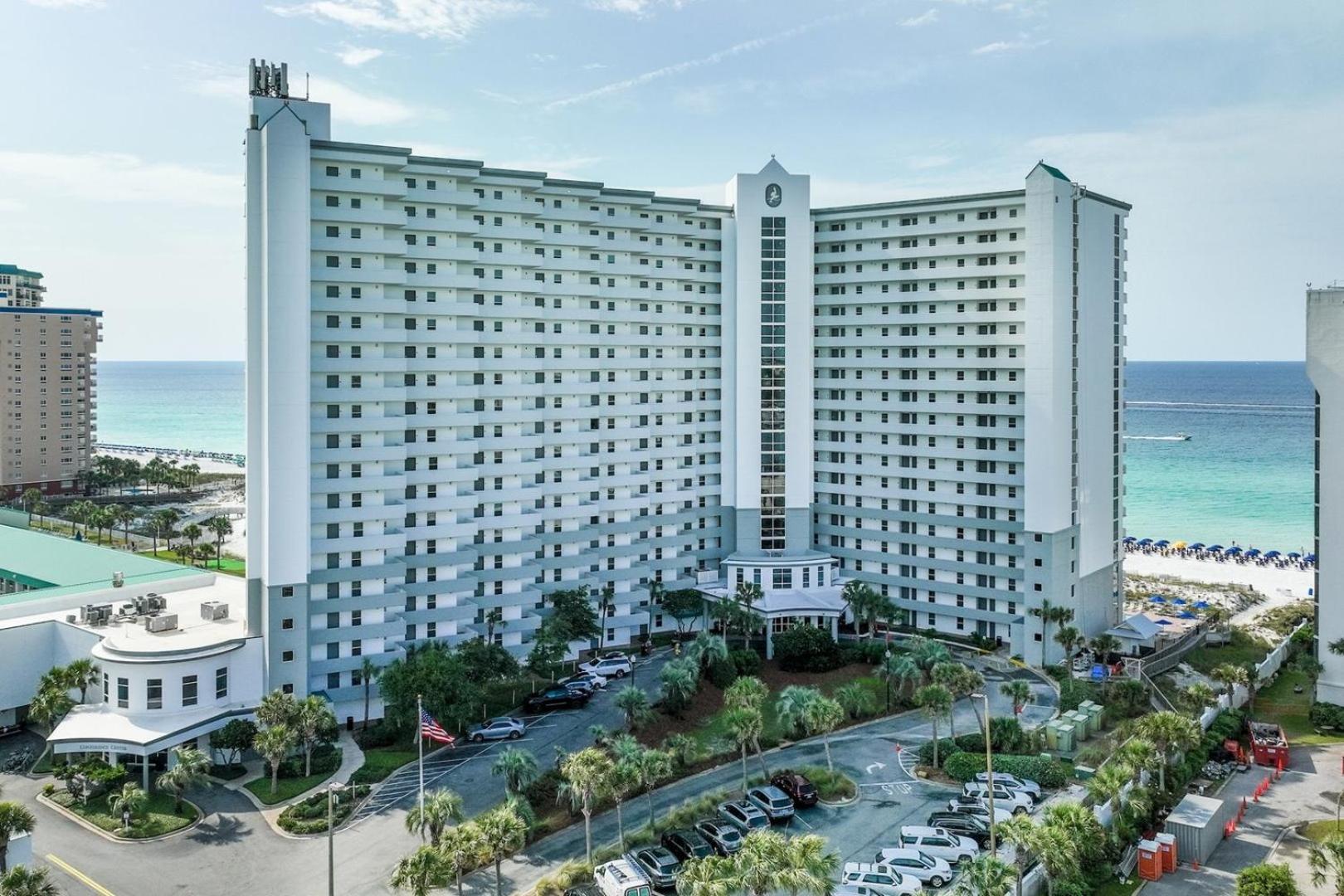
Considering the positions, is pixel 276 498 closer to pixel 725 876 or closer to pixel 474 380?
pixel 474 380

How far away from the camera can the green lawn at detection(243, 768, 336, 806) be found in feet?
153

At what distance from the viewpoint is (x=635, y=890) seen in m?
36.3

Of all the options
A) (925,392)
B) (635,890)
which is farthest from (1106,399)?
(635,890)

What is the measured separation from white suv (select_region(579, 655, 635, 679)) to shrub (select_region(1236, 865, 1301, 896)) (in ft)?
133

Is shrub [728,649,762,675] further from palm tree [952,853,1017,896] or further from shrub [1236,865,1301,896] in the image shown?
shrub [1236,865,1301,896]

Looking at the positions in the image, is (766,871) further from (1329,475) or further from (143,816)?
(1329,475)

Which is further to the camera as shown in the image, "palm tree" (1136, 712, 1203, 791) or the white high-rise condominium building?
the white high-rise condominium building

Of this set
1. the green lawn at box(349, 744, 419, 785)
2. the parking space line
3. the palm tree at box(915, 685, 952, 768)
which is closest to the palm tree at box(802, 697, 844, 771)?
the palm tree at box(915, 685, 952, 768)

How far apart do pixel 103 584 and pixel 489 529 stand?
26.9 m

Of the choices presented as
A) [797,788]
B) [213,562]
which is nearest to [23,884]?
[797,788]

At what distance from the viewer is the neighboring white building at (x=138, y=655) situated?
49.6 metres

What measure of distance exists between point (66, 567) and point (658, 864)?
5777 cm

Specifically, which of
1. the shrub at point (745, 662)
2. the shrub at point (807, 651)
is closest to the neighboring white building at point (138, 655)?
the shrub at point (745, 662)

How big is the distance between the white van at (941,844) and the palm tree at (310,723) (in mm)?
28286
